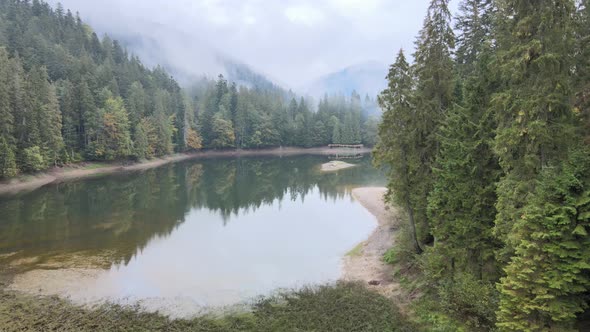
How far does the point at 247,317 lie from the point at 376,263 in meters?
11.2

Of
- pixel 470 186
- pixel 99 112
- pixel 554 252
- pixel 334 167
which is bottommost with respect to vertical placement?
pixel 334 167

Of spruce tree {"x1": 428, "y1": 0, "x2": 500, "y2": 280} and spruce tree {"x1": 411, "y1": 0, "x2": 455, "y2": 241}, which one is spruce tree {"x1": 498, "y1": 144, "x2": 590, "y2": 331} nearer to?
spruce tree {"x1": 428, "y1": 0, "x2": 500, "y2": 280}

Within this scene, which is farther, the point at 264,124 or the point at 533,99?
the point at 264,124

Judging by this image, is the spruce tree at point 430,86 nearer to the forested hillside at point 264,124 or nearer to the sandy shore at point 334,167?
the sandy shore at point 334,167

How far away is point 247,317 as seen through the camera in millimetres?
17516

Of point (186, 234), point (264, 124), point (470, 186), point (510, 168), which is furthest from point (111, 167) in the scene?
point (510, 168)

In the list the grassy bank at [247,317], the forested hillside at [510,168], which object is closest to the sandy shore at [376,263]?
the grassy bank at [247,317]

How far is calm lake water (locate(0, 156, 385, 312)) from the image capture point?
23.3 m

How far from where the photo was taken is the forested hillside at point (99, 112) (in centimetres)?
5784

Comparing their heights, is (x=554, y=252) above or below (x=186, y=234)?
above

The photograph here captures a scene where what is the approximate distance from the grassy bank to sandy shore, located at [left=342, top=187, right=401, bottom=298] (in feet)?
6.34

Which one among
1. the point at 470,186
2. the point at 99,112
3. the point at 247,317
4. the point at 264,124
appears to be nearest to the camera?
the point at 470,186

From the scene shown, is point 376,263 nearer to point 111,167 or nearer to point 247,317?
point 247,317

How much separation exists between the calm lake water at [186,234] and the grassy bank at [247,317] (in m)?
2.43
